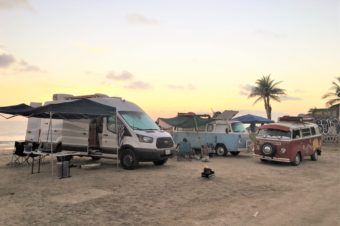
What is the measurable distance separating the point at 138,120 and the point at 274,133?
6737 mm

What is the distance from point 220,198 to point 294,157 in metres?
8.55

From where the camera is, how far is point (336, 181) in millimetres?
12945

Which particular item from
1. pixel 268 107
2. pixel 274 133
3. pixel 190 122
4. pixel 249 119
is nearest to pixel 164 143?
pixel 190 122

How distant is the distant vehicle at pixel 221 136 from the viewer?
2023cm

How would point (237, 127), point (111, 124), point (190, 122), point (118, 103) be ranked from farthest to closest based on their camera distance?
point (237, 127)
point (190, 122)
point (118, 103)
point (111, 124)

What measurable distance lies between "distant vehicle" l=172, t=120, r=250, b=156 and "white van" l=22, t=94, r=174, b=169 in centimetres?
537

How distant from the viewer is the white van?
48.4ft

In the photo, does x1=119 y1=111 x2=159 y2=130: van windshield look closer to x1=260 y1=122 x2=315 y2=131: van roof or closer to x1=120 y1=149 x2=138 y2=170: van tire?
x1=120 y1=149 x2=138 y2=170: van tire

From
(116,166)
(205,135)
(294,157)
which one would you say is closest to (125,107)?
(116,166)

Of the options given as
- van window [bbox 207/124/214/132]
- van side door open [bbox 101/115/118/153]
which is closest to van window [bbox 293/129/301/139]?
van window [bbox 207/124/214/132]

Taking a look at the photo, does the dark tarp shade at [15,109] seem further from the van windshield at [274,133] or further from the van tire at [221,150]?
the van windshield at [274,133]

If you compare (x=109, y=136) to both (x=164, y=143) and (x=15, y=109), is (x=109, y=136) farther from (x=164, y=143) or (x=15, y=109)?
(x=15, y=109)

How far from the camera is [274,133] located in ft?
57.6

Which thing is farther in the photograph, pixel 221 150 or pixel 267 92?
pixel 267 92
